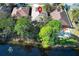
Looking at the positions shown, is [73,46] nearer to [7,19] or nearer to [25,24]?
[25,24]

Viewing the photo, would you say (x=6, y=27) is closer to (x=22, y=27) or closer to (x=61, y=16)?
(x=22, y=27)

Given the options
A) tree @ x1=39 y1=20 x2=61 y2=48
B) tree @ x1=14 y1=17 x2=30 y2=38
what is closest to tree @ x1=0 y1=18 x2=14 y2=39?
tree @ x1=14 y1=17 x2=30 y2=38

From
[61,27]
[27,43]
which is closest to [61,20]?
[61,27]

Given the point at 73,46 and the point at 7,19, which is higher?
the point at 7,19

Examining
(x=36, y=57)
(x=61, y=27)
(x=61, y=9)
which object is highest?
(x=61, y=9)

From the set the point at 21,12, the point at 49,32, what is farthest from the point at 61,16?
the point at 21,12
